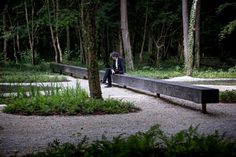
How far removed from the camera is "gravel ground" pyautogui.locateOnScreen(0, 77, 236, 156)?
8.64m

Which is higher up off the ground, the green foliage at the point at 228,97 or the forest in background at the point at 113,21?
the forest in background at the point at 113,21

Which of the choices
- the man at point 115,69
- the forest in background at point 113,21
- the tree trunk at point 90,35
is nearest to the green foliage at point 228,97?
the tree trunk at point 90,35

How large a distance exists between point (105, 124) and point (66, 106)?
2350mm

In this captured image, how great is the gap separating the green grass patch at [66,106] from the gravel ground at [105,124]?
0.46m

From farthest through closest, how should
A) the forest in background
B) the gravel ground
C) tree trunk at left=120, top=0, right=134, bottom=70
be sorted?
the forest in background → tree trunk at left=120, top=0, right=134, bottom=70 → the gravel ground

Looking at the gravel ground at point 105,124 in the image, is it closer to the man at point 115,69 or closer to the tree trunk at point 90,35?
the tree trunk at point 90,35

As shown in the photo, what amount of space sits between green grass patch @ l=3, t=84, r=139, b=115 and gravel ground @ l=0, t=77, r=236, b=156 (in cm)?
46

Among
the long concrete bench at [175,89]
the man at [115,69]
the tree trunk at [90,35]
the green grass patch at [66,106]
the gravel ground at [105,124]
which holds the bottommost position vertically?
the gravel ground at [105,124]

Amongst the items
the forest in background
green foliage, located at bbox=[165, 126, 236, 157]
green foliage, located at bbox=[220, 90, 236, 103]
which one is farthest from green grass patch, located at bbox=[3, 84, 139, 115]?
the forest in background

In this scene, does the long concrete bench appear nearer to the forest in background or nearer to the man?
the man

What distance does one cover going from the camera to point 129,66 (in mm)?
30172

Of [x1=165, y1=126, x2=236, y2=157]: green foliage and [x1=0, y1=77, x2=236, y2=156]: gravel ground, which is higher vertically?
[x1=165, y1=126, x2=236, y2=157]: green foliage

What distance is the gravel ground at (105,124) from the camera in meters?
8.64

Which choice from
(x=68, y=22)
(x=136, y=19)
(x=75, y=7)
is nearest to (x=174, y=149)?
(x=68, y=22)
